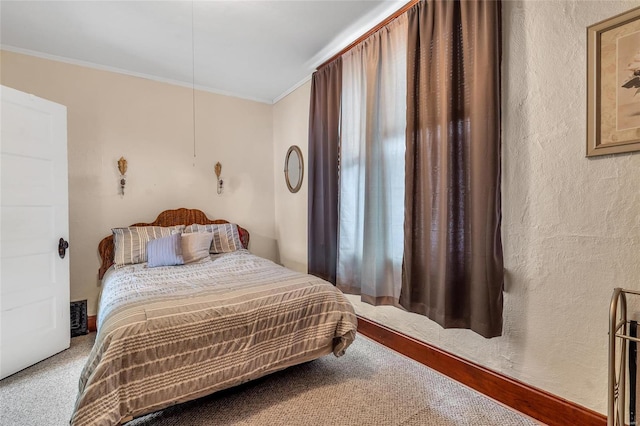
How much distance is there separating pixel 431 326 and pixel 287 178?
2.43 metres

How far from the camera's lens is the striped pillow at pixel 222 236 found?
3.34 metres

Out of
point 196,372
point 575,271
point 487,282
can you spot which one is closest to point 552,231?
point 575,271

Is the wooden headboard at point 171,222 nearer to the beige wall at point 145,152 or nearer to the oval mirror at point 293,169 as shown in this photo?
the beige wall at point 145,152

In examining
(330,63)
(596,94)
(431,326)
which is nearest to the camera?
(596,94)

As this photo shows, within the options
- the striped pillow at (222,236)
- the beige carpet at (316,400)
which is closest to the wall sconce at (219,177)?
the striped pillow at (222,236)

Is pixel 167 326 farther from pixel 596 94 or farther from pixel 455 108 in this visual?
pixel 596 94

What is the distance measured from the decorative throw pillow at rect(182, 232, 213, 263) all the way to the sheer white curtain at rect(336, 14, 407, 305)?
1363mm

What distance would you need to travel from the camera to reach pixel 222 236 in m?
3.42

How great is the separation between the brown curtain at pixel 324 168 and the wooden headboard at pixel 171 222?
47.1 inches

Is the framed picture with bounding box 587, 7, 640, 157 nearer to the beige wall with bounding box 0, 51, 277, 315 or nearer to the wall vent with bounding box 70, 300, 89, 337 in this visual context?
the beige wall with bounding box 0, 51, 277, 315

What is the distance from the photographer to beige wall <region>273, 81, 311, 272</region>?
3.61 meters

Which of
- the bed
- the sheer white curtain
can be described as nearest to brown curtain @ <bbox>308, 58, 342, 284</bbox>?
the sheer white curtain

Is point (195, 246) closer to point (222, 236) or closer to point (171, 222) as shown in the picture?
point (222, 236)

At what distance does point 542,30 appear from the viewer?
1.60 metres
